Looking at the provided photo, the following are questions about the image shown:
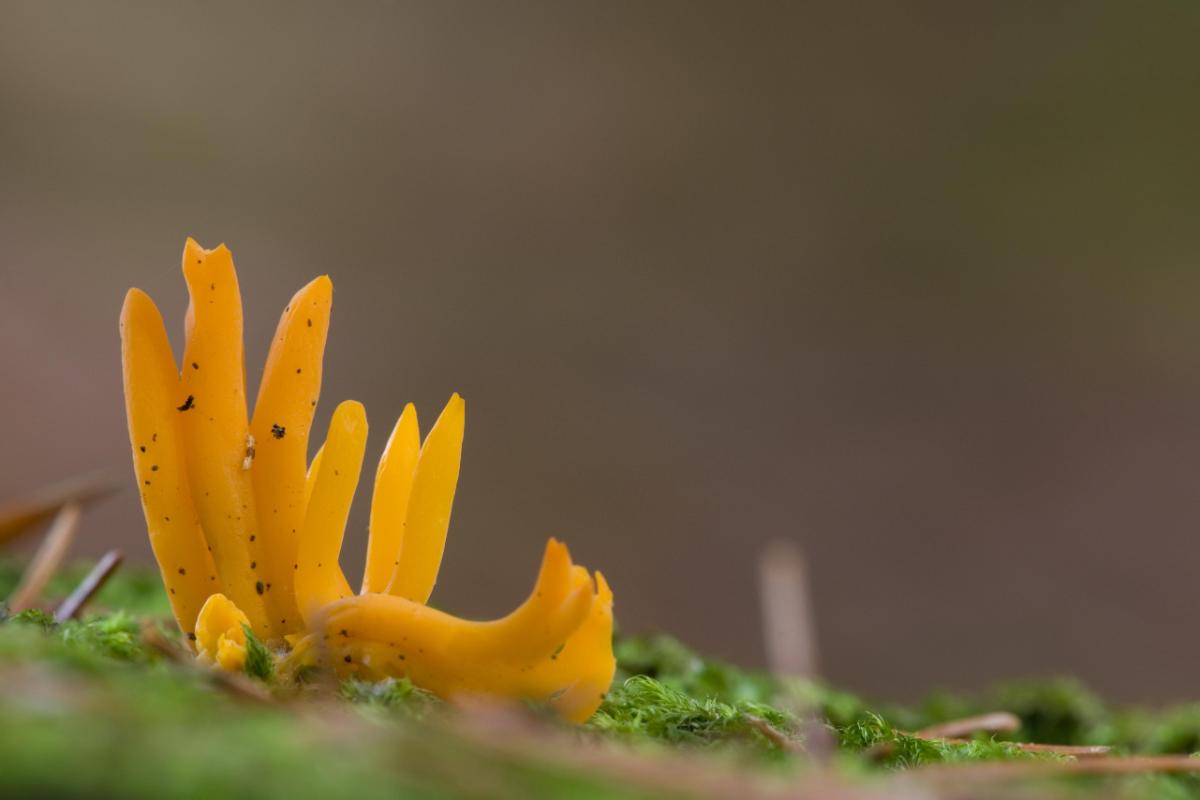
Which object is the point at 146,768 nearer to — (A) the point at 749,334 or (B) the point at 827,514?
(B) the point at 827,514

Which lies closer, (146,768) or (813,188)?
(146,768)

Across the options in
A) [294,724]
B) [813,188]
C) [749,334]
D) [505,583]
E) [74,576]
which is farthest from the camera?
[813,188]

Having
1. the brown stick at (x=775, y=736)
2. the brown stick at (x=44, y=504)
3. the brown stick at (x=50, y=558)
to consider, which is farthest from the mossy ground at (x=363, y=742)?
the brown stick at (x=44, y=504)

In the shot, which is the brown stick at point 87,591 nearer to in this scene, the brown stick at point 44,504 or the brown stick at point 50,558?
the brown stick at point 50,558

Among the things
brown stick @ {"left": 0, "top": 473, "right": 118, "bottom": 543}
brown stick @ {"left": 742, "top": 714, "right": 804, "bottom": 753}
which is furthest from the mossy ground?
brown stick @ {"left": 0, "top": 473, "right": 118, "bottom": 543}

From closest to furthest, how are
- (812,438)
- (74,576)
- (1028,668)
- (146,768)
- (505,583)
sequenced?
(146,768) → (74,576) → (1028,668) → (505,583) → (812,438)

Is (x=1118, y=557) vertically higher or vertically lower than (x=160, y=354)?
higher

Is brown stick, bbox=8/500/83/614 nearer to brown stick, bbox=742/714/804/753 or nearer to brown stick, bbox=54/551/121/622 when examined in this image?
brown stick, bbox=54/551/121/622

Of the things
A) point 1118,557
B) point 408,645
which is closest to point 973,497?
point 1118,557
